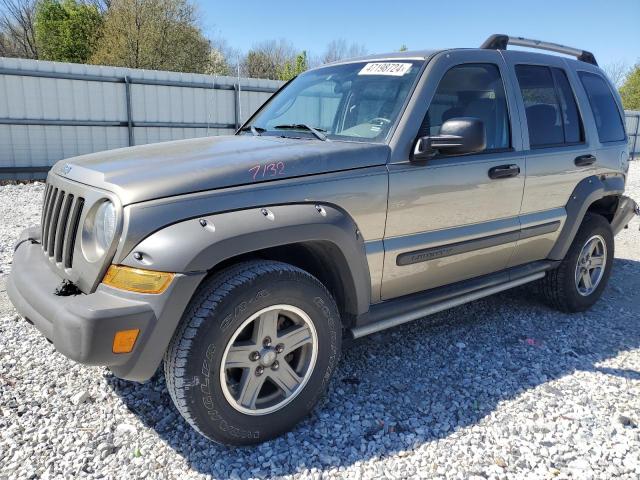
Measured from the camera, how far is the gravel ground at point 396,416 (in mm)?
2346

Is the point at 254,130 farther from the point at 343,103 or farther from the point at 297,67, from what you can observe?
the point at 297,67

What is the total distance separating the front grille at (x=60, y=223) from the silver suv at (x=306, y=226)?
0.01 metres

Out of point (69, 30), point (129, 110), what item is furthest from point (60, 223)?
point (69, 30)

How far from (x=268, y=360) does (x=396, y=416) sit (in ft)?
2.71

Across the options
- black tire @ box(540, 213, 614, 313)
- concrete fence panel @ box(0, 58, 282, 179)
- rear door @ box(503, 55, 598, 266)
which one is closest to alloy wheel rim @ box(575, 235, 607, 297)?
black tire @ box(540, 213, 614, 313)

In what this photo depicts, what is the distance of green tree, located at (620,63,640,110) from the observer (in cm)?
3130

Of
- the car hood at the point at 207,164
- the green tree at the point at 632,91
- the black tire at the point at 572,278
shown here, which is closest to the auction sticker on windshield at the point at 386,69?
the car hood at the point at 207,164

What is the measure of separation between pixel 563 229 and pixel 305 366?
2.50m

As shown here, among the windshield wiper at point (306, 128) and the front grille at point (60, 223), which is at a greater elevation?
the windshield wiper at point (306, 128)

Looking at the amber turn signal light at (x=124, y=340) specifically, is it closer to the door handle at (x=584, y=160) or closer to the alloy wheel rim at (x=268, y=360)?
the alloy wheel rim at (x=268, y=360)

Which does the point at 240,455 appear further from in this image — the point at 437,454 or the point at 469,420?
the point at 469,420

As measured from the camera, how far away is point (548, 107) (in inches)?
151

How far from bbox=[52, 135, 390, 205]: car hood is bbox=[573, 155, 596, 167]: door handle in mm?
1979

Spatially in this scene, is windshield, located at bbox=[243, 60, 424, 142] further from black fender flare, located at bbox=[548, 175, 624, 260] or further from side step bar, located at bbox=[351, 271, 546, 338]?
black fender flare, located at bbox=[548, 175, 624, 260]
